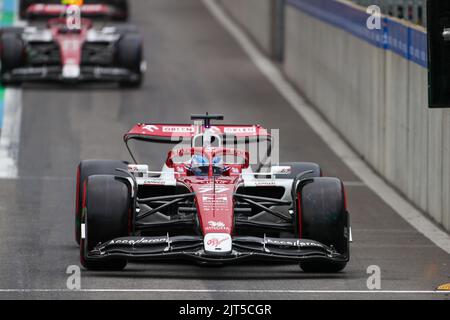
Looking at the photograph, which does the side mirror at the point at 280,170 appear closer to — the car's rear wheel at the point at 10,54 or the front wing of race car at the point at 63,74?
the front wing of race car at the point at 63,74

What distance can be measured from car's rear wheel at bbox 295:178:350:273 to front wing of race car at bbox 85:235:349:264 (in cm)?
27

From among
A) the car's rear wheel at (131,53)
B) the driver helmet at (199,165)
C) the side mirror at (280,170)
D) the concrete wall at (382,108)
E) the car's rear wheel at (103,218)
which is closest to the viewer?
the car's rear wheel at (103,218)

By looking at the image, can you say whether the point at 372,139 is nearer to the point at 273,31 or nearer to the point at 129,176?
the point at 129,176

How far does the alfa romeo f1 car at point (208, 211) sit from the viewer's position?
14.6 m

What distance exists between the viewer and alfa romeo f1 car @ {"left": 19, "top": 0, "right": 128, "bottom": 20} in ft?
117

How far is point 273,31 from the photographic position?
37.4m

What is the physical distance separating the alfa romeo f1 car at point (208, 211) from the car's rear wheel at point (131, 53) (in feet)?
45.9

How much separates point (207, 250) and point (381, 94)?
930cm

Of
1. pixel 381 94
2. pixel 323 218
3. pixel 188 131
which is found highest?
pixel 381 94

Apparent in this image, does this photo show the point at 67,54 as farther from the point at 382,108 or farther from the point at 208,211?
the point at 208,211

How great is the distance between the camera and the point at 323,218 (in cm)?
1507

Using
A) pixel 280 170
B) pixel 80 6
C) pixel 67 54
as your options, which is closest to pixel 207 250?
pixel 280 170

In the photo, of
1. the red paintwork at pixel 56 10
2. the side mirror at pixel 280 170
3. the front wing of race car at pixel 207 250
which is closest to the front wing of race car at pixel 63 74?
the red paintwork at pixel 56 10
